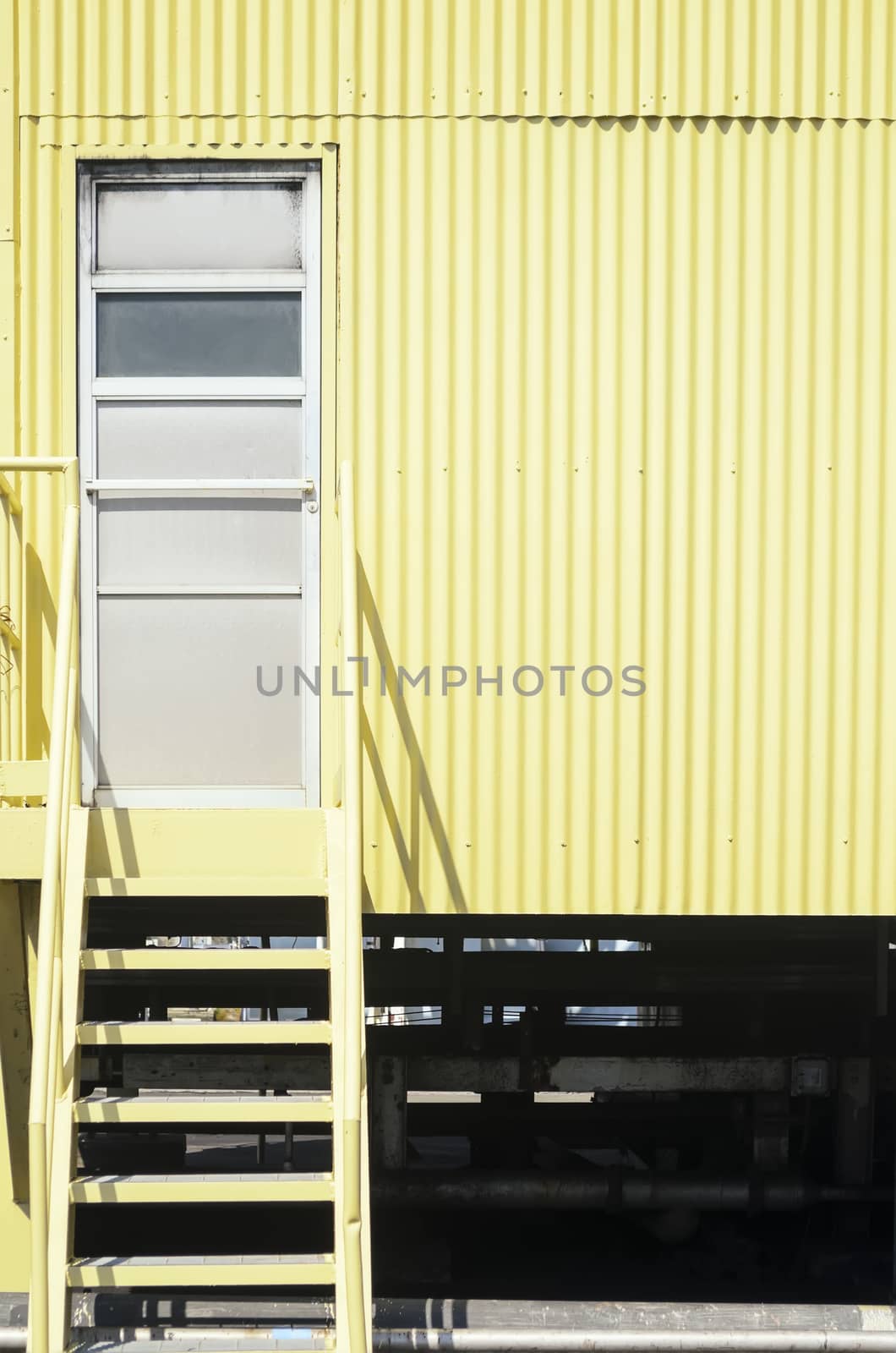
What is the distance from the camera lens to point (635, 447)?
15.0 ft

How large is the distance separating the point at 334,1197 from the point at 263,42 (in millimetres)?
4442

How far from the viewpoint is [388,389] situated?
15.0 ft

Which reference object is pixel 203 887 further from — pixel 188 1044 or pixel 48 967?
pixel 48 967

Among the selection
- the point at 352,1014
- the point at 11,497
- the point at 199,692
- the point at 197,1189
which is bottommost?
the point at 197,1189

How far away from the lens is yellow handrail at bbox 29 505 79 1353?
3.31m

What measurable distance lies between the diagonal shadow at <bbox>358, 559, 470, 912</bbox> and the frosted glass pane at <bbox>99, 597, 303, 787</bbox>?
33cm

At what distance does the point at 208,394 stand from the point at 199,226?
2.31 feet

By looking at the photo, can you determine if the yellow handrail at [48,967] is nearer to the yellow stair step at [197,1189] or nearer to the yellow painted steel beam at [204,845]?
the yellow stair step at [197,1189]

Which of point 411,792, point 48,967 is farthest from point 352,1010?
point 411,792

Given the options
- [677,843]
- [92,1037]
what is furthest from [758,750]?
[92,1037]

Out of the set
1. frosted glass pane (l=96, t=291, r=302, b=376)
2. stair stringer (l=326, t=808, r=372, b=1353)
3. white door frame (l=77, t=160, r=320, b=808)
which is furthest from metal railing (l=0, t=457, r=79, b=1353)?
stair stringer (l=326, t=808, r=372, b=1353)

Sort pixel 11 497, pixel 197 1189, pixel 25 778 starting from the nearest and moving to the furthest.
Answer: pixel 197 1189
pixel 25 778
pixel 11 497

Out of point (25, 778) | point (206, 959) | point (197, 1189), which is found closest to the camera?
point (197, 1189)

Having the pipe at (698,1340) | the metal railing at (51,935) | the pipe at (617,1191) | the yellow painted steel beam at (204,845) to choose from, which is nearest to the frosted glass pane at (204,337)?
the metal railing at (51,935)
